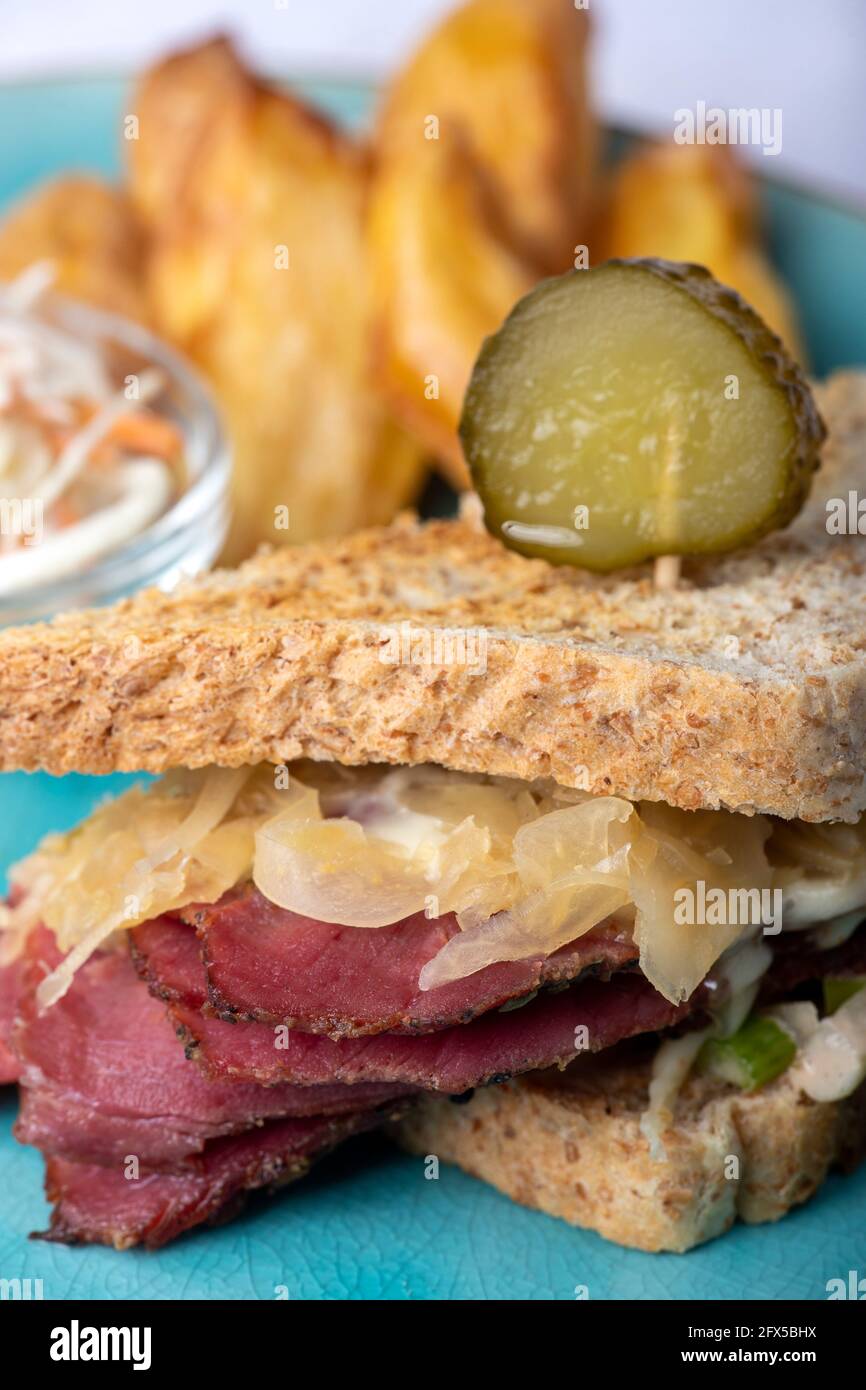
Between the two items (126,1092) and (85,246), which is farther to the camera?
(85,246)

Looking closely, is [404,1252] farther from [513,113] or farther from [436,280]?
[513,113]

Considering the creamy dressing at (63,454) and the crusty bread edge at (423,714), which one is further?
the creamy dressing at (63,454)

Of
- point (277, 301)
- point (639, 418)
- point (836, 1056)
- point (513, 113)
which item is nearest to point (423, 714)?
point (639, 418)

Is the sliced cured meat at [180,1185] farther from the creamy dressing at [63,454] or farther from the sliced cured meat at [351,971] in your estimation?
the creamy dressing at [63,454]

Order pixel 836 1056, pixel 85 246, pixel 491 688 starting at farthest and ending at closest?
pixel 85 246 → pixel 836 1056 → pixel 491 688

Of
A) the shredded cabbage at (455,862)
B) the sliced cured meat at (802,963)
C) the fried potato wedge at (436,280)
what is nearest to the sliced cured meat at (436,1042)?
the shredded cabbage at (455,862)

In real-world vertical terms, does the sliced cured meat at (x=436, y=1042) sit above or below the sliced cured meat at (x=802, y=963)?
below
